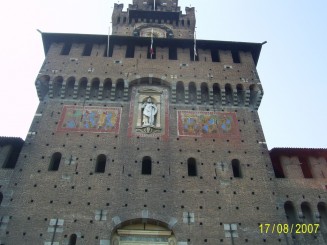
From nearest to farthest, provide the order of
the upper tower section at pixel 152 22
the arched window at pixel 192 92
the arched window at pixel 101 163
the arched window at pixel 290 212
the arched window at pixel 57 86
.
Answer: the arched window at pixel 290 212 < the arched window at pixel 101 163 < the arched window at pixel 57 86 < the arched window at pixel 192 92 < the upper tower section at pixel 152 22

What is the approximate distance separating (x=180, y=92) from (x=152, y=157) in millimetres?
3979

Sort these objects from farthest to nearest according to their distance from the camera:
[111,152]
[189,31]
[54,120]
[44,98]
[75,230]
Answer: [189,31]
[44,98]
[54,120]
[111,152]
[75,230]

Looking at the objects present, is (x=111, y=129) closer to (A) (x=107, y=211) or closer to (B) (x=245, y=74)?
(A) (x=107, y=211)

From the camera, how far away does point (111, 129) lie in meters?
15.5

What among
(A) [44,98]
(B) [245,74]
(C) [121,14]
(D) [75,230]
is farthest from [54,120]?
(C) [121,14]

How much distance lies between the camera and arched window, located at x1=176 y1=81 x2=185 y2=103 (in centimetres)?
1708

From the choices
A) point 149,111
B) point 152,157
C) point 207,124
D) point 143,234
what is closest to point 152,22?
point 149,111

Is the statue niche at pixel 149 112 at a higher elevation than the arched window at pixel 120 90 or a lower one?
lower

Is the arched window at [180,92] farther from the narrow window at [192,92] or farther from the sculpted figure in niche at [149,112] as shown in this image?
the sculpted figure in niche at [149,112]

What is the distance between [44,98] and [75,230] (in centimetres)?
674

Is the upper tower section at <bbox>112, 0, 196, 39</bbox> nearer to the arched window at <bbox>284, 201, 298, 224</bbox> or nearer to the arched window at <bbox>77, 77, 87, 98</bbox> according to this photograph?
the arched window at <bbox>77, 77, 87, 98</bbox>

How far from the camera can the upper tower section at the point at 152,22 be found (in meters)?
24.2

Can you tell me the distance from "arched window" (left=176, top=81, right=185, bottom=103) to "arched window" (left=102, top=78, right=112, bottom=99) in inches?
116

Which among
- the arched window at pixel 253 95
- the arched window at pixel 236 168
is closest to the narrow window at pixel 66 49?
the arched window at pixel 253 95
